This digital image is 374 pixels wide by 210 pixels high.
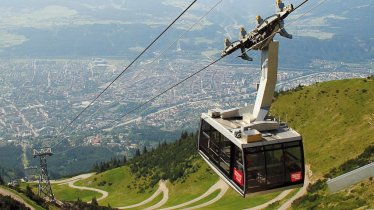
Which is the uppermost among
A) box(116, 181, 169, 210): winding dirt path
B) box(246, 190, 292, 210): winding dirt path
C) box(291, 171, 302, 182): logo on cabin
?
box(291, 171, 302, 182): logo on cabin

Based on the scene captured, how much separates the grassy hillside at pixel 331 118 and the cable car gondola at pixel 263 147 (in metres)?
36.7

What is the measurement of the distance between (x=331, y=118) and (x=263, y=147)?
6144 cm

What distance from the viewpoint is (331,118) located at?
81.1m

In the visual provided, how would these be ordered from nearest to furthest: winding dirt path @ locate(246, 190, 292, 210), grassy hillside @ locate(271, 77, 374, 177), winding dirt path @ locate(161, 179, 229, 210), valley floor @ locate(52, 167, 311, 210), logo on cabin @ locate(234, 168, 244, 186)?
1. logo on cabin @ locate(234, 168, 244, 186)
2. valley floor @ locate(52, 167, 311, 210)
3. winding dirt path @ locate(246, 190, 292, 210)
4. grassy hillside @ locate(271, 77, 374, 177)
5. winding dirt path @ locate(161, 179, 229, 210)

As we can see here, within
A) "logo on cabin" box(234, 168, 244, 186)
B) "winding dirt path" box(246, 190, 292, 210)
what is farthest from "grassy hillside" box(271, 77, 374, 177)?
"logo on cabin" box(234, 168, 244, 186)

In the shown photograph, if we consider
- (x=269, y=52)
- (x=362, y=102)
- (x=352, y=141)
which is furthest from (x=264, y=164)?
(x=362, y=102)

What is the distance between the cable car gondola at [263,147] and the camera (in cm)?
2333

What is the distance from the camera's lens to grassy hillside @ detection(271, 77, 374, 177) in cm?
6384

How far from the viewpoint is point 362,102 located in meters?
80.2

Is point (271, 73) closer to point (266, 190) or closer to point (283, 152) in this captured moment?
point (283, 152)

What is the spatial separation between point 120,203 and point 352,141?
167 ft

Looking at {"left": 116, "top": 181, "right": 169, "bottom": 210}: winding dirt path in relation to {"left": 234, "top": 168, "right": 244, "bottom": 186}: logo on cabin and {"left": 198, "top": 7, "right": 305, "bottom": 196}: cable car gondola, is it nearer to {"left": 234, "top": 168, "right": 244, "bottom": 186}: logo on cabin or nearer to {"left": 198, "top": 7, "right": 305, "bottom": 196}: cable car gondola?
{"left": 198, "top": 7, "right": 305, "bottom": 196}: cable car gondola

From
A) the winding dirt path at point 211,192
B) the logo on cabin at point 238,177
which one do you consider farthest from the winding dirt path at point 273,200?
the logo on cabin at point 238,177

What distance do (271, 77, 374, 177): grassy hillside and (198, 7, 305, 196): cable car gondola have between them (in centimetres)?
3672
